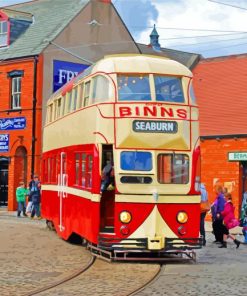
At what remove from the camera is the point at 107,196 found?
608 inches

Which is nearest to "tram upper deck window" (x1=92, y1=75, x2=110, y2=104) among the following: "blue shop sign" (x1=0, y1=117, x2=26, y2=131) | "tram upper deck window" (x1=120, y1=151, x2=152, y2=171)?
"tram upper deck window" (x1=120, y1=151, x2=152, y2=171)

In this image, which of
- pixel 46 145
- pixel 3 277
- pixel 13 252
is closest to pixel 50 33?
pixel 46 145

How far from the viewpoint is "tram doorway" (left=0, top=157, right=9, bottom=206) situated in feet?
126

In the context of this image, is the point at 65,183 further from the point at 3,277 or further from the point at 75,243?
the point at 3,277

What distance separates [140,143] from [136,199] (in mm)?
1148

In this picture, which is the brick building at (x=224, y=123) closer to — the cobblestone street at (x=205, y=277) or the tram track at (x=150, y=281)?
the cobblestone street at (x=205, y=277)

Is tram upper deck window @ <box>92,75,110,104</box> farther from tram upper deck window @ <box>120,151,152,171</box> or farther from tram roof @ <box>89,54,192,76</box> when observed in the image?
tram upper deck window @ <box>120,151,152,171</box>

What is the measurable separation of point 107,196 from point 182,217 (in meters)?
1.83

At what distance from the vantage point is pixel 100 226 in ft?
48.6

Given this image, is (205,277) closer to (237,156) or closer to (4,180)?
(237,156)

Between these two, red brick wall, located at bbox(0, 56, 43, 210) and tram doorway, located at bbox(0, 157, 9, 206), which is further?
tram doorway, located at bbox(0, 157, 9, 206)

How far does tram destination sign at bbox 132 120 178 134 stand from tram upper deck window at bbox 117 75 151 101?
21.4 inches

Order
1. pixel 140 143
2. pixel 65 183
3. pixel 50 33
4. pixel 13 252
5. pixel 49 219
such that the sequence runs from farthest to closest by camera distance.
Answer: pixel 50 33, pixel 49 219, pixel 65 183, pixel 13 252, pixel 140 143

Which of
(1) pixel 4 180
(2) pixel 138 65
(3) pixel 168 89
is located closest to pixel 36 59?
(1) pixel 4 180
